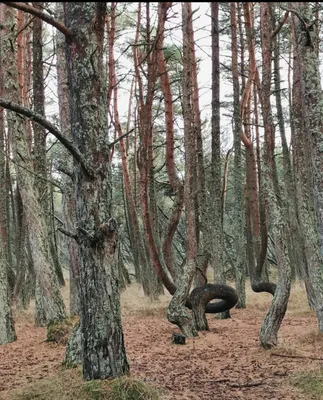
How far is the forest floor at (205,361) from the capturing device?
4883 millimetres

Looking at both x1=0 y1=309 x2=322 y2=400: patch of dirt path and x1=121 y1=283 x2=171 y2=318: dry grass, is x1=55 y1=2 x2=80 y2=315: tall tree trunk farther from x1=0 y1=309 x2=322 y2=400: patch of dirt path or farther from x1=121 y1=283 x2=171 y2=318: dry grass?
x1=121 y1=283 x2=171 y2=318: dry grass

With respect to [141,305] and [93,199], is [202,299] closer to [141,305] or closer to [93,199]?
[141,305]

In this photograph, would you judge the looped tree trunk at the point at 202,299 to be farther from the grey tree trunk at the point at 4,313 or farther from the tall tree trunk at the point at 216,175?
the grey tree trunk at the point at 4,313

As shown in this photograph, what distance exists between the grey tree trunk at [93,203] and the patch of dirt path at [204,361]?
2.93 feet

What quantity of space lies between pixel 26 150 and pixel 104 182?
5.10 meters

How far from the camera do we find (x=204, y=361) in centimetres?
645

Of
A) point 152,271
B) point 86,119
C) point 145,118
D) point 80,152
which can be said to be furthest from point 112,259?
point 152,271

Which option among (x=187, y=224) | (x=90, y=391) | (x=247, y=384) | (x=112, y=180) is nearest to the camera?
(x=90, y=391)

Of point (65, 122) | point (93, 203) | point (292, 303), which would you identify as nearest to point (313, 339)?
point (93, 203)

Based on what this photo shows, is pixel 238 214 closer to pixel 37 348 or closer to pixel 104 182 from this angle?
pixel 37 348

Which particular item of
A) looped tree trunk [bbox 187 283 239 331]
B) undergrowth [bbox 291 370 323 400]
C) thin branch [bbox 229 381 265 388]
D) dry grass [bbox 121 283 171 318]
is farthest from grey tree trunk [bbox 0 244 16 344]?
undergrowth [bbox 291 370 323 400]

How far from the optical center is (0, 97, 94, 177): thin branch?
3.55 m

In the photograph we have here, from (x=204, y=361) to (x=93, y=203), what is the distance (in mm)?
3372

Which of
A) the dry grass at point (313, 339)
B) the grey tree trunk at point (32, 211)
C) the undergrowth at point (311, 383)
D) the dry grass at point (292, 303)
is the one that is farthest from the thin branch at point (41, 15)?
the dry grass at point (292, 303)
